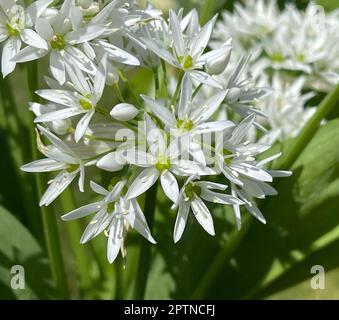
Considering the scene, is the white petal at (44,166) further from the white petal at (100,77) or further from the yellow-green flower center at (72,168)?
the white petal at (100,77)

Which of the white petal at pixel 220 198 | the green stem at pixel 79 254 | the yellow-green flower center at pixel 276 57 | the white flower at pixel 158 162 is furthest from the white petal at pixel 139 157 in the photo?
the yellow-green flower center at pixel 276 57

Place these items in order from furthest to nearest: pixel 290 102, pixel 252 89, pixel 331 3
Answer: pixel 331 3 < pixel 290 102 < pixel 252 89

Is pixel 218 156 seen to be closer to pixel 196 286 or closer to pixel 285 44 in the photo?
pixel 196 286

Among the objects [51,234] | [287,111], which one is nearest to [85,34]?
[51,234]

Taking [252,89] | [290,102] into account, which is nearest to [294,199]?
[252,89]

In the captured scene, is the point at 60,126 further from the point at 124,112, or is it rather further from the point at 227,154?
the point at 227,154

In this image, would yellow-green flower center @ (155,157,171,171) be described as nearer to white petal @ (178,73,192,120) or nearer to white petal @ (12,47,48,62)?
white petal @ (178,73,192,120)
